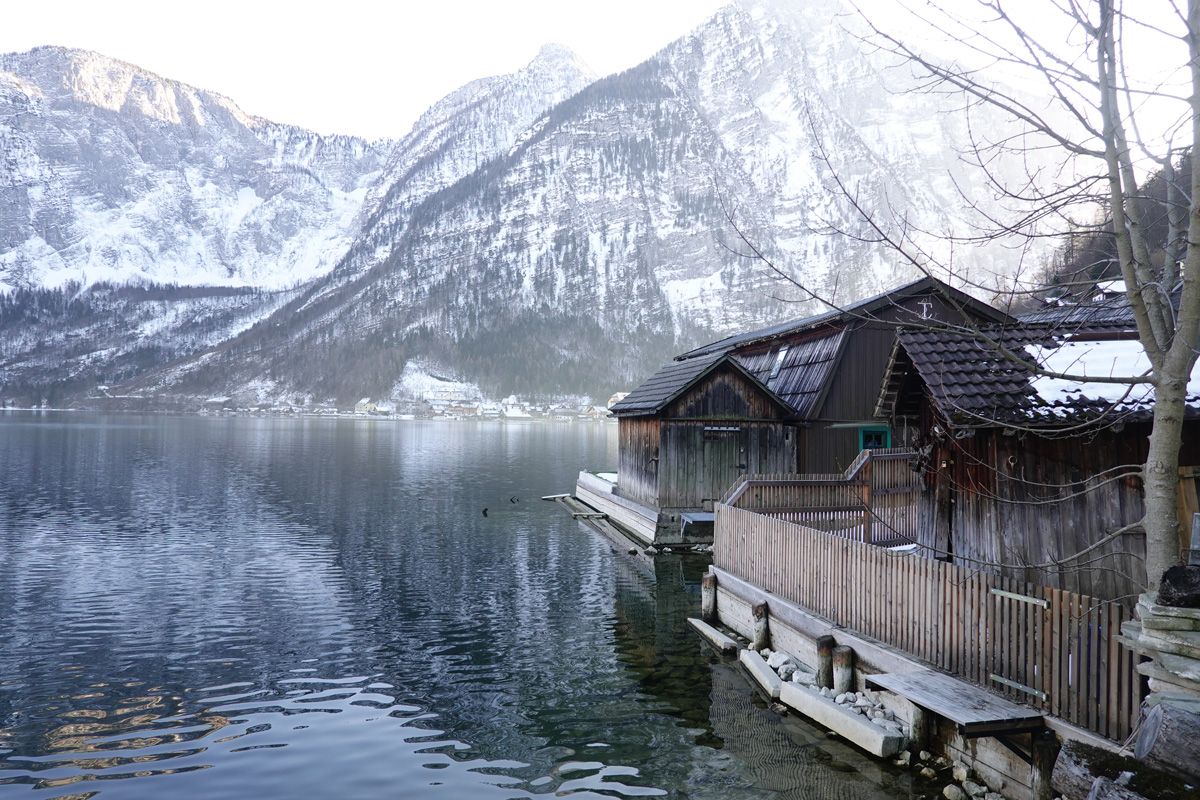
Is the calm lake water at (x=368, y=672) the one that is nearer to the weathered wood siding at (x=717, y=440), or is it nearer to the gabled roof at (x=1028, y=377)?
the weathered wood siding at (x=717, y=440)

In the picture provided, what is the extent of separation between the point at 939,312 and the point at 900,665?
74.3ft

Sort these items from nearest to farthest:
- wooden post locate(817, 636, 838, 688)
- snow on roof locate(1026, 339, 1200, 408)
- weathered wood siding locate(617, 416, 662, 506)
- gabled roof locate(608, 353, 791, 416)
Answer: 1. snow on roof locate(1026, 339, 1200, 408)
2. wooden post locate(817, 636, 838, 688)
3. gabled roof locate(608, 353, 791, 416)
4. weathered wood siding locate(617, 416, 662, 506)

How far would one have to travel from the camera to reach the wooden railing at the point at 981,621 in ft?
26.9

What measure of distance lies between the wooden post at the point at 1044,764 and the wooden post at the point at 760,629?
23.9 ft

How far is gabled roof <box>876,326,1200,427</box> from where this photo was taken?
10828 mm

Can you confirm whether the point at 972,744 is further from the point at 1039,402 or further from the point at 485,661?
the point at 485,661

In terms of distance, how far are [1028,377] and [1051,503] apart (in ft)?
7.00

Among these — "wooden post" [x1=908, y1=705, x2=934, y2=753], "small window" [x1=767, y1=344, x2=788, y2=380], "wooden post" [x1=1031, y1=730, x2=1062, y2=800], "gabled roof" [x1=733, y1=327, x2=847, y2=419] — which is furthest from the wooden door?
"wooden post" [x1=1031, y1=730, x2=1062, y2=800]

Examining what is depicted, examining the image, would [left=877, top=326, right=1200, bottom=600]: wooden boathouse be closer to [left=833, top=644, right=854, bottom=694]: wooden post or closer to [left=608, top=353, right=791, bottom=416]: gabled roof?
[left=833, top=644, right=854, bottom=694]: wooden post

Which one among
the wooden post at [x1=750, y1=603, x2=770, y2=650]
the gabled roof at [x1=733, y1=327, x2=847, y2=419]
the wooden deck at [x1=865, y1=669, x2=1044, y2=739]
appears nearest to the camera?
the wooden deck at [x1=865, y1=669, x2=1044, y2=739]

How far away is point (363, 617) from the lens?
743 inches

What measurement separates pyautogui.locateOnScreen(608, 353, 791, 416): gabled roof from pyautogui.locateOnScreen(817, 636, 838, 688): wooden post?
16.2 meters

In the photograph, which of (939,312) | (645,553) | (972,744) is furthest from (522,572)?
(939,312)

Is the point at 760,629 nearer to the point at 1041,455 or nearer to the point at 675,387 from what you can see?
the point at 1041,455
